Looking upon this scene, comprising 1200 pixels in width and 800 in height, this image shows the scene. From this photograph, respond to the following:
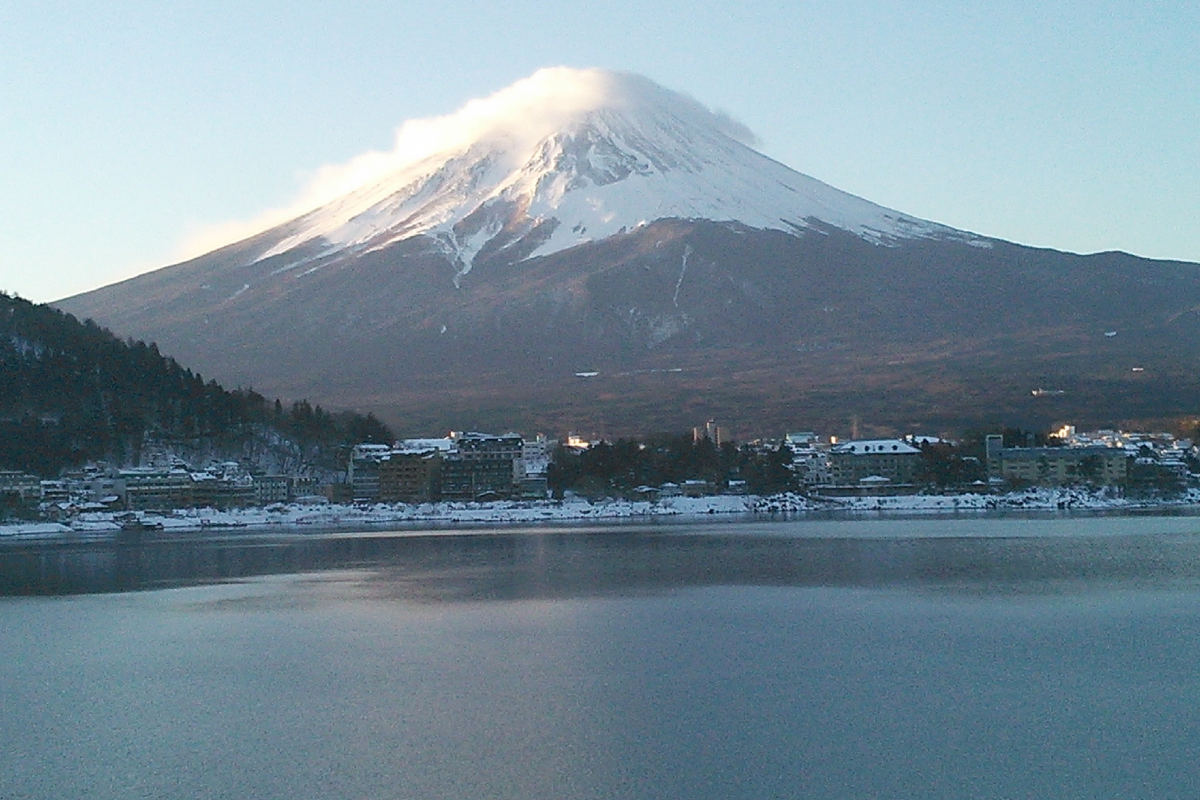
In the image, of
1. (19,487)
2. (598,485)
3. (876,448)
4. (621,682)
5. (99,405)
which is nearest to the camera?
(621,682)

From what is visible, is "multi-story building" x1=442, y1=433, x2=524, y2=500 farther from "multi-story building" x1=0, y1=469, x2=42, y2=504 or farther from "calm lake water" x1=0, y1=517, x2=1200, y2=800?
"calm lake water" x1=0, y1=517, x2=1200, y2=800

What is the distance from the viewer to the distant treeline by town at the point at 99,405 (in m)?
54.1

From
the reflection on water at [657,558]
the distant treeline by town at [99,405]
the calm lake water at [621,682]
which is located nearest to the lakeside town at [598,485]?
the distant treeline by town at [99,405]

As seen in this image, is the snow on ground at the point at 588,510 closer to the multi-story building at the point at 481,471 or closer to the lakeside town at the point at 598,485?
the lakeside town at the point at 598,485

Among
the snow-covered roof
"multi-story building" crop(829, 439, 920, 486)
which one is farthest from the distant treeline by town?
the snow-covered roof

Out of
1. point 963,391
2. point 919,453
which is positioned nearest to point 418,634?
point 919,453

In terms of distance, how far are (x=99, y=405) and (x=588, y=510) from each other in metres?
20.6

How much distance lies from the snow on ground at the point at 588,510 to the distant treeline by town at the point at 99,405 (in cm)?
660

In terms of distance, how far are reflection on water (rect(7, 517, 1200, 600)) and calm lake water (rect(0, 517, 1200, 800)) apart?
0.18 metres

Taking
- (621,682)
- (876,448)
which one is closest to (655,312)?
(876,448)

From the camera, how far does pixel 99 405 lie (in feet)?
186

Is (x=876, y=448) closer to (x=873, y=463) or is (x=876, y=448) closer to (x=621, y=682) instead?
(x=873, y=463)

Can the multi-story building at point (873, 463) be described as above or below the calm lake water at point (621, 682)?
above

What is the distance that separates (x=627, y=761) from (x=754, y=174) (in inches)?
5493
